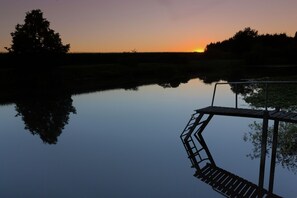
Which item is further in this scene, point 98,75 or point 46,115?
point 98,75

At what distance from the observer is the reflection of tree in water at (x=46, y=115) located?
27.7 meters

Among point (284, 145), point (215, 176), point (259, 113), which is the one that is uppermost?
point (259, 113)

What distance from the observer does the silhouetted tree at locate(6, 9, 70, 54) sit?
7388cm

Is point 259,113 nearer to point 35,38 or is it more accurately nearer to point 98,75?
point 98,75

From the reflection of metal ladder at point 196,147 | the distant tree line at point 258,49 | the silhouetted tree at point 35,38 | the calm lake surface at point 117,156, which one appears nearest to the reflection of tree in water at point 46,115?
the calm lake surface at point 117,156

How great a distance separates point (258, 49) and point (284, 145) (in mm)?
103358

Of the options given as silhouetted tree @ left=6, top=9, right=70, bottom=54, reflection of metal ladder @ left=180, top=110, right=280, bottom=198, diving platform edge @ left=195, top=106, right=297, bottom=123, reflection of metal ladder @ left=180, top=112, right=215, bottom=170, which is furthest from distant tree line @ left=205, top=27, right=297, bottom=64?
diving platform edge @ left=195, top=106, right=297, bottom=123

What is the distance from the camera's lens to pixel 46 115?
115 ft

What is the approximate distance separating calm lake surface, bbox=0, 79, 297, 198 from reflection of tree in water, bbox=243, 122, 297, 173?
0.41 meters

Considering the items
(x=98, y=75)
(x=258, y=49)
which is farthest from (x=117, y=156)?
(x=258, y=49)

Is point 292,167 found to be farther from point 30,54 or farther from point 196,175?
point 30,54

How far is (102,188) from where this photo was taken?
51.3ft

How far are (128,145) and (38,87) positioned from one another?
45.2m

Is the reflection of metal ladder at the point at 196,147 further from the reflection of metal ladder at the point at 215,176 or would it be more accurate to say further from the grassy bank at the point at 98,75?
the grassy bank at the point at 98,75
